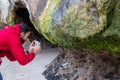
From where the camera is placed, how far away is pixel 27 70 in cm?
895

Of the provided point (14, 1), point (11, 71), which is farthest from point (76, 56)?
point (14, 1)

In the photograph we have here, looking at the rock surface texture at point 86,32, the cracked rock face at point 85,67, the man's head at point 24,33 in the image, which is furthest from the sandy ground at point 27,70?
the man's head at point 24,33

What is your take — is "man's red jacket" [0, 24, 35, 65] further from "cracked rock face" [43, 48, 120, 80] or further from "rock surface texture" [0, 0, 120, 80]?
"cracked rock face" [43, 48, 120, 80]

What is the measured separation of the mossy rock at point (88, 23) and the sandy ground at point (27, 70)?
7.78 ft

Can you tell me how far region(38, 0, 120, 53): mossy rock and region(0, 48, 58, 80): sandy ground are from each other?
7.78ft

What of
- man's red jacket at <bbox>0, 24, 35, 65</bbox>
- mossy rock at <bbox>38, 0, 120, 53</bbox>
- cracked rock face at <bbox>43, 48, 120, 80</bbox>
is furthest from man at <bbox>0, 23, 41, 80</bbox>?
cracked rock face at <bbox>43, 48, 120, 80</bbox>

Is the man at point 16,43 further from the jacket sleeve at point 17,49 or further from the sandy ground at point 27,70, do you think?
the sandy ground at point 27,70

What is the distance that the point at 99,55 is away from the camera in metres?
6.57

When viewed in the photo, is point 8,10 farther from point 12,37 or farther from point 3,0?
Answer: point 12,37

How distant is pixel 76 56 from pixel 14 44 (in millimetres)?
3015

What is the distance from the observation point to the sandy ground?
8.30 m

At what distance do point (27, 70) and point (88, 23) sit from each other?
385 cm

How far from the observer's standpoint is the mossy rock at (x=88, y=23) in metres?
5.40

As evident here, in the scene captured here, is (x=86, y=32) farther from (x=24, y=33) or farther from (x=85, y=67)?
(x=85, y=67)
